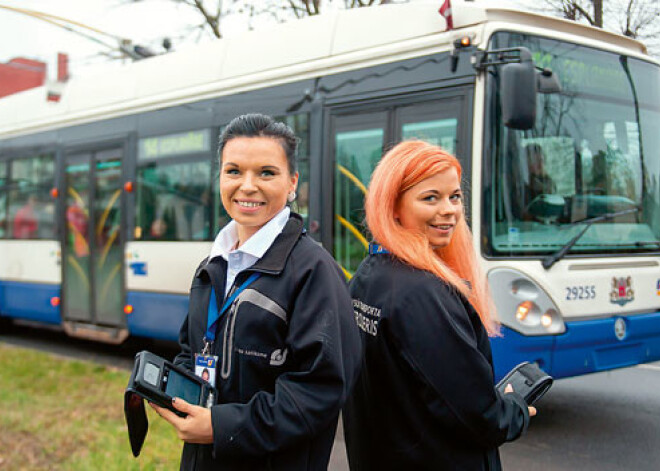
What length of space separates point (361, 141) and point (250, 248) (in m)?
3.95

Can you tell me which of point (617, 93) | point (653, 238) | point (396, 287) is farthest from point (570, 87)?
point (396, 287)

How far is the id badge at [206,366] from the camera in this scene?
184 cm

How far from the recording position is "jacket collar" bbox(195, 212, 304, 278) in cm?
180

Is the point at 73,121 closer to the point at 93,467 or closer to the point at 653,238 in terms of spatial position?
the point at 93,467

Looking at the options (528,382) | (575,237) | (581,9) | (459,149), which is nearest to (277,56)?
(459,149)

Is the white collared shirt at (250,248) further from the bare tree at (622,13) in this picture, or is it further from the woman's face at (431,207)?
the bare tree at (622,13)

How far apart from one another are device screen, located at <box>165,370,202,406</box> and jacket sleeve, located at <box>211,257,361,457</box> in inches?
3.6

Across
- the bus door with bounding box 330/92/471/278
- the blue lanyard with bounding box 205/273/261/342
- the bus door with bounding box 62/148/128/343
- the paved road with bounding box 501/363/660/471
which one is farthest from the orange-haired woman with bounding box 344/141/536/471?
the bus door with bounding box 62/148/128/343

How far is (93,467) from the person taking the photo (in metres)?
3.93

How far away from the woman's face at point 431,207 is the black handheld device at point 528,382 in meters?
0.48

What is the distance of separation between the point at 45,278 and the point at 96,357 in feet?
4.30

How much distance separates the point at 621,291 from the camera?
16.3 feet

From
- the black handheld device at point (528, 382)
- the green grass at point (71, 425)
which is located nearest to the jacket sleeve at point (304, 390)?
the black handheld device at point (528, 382)

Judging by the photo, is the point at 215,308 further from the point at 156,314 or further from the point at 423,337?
the point at 156,314
